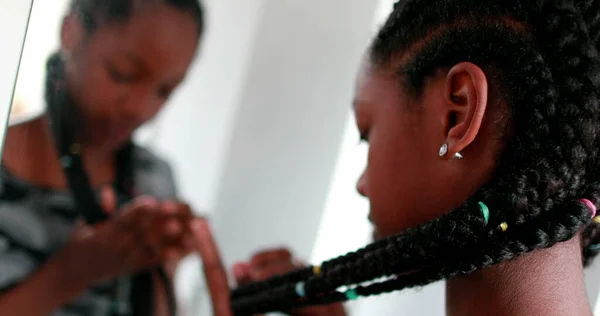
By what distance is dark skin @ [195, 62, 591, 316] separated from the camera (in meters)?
0.33

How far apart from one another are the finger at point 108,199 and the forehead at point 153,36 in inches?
6.0

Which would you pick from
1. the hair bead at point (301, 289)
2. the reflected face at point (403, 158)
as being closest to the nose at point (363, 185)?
the reflected face at point (403, 158)

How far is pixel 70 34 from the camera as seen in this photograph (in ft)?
1.43

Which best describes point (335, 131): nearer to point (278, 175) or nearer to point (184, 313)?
point (278, 175)

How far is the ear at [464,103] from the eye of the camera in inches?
12.4

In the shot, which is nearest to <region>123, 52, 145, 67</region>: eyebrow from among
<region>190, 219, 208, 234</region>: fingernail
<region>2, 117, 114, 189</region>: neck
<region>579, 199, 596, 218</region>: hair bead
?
<region>2, 117, 114, 189</region>: neck

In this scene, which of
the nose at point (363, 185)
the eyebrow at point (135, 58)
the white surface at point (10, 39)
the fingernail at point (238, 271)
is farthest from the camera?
the fingernail at point (238, 271)

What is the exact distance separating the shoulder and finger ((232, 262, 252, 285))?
0.14 m

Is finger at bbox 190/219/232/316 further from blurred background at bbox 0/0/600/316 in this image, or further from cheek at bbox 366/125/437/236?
cheek at bbox 366/125/437/236

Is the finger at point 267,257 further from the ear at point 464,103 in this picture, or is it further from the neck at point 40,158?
the ear at point 464,103

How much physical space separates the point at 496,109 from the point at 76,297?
458mm

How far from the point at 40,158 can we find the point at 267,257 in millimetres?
301

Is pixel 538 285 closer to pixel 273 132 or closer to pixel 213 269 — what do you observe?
pixel 213 269

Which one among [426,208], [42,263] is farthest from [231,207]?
[426,208]
